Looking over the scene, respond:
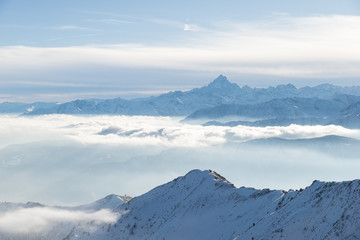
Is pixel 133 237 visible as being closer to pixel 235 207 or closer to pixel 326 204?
pixel 235 207

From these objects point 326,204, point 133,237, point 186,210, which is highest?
point 326,204

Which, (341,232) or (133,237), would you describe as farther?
(133,237)

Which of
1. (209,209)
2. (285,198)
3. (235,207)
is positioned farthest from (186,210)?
(285,198)

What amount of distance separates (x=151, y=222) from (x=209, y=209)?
3291 centimetres

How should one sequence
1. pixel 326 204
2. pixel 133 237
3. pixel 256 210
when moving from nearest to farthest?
1. pixel 326 204
2. pixel 256 210
3. pixel 133 237

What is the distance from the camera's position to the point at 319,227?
106 m

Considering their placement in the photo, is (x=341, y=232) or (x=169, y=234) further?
(x=169, y=234)

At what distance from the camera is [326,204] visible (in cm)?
11625

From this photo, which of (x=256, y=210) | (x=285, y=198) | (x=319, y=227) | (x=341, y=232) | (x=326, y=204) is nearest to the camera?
(x=341, y=232)

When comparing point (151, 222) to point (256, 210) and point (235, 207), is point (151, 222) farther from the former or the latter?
point (256, 210)

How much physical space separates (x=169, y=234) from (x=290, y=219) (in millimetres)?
76460

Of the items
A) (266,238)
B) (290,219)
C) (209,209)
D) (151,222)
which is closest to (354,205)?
(290,219)

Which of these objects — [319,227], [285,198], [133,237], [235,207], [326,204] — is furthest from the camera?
[133,237]

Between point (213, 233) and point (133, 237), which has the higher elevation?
point (213, 233)
